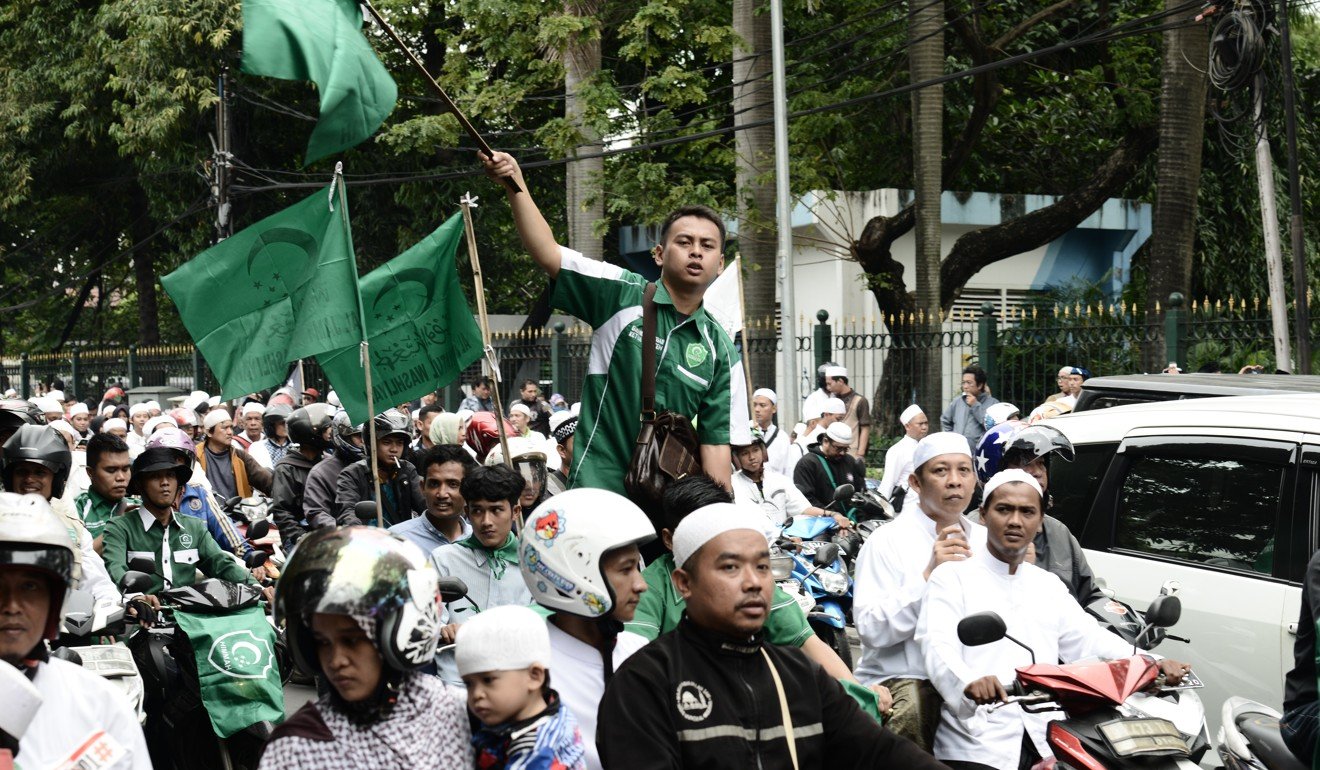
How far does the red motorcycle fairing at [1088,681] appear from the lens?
4.41 m

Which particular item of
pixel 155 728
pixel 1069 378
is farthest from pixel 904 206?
pixel 155 728

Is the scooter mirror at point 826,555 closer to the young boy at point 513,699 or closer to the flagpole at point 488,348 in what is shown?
the flagpole at point 488,348

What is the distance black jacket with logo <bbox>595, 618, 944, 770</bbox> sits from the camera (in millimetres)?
3451

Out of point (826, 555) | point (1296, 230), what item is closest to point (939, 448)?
point (826, 555)

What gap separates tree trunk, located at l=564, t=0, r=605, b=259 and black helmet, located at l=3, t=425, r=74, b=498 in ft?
44.5

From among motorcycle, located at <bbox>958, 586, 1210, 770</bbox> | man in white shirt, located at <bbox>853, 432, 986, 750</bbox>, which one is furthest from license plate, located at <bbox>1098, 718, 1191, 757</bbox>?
man in white shirt, located at <bbox>853, 432, 986, 750</bbox>

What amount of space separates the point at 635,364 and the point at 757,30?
16.7 metres

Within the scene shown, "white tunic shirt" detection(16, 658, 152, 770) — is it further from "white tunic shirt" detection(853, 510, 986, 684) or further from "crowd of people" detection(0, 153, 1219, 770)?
"white tunic shirt" detection(853, 510, 986, 684)

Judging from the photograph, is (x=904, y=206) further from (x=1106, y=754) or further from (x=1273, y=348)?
(x=1106, y=754)

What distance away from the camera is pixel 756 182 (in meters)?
20.5

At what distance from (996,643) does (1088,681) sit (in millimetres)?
825

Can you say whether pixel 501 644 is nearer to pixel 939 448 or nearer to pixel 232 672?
pixel 939 448

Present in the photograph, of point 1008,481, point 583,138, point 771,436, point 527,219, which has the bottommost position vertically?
point 771,436

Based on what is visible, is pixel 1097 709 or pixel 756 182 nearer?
pixel 1097 709
